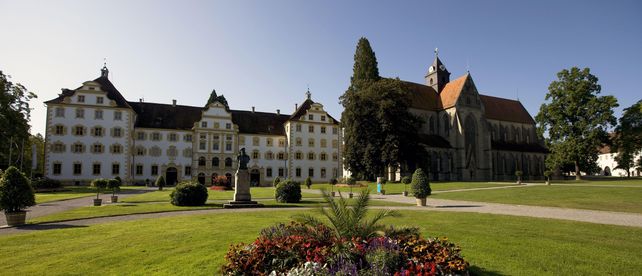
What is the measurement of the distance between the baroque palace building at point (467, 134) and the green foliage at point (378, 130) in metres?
7.38

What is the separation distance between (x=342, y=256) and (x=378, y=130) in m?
43.5

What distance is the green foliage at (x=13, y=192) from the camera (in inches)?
544

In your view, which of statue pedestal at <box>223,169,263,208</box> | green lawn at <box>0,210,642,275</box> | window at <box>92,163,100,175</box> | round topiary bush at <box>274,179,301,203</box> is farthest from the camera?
window at <box>92,163,100,175</box>

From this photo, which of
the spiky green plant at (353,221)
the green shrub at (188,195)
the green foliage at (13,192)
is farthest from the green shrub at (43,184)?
the spiky green plant at (353,221)

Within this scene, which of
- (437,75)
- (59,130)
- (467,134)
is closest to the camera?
(59,130)

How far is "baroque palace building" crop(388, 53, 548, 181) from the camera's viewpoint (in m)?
60.3

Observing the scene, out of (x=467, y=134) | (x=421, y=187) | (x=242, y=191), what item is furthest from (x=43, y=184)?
(x=467, y=134)

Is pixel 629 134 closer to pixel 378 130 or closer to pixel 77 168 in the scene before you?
pixel 378 130

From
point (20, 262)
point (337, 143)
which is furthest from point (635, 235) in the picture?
point (337, 143)

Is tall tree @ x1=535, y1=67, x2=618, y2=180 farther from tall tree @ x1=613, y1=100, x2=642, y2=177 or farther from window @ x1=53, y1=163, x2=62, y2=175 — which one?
window @ x1=53, y1=163, x2=62, y2=175

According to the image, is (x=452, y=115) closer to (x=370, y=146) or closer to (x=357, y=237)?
(x=370, y=146)

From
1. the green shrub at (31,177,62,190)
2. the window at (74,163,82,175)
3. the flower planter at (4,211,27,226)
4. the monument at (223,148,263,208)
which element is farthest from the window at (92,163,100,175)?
the flower planter at (4,211,27,226)

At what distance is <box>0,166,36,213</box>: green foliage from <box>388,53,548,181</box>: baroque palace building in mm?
46262

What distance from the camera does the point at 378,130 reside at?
1906 inches
